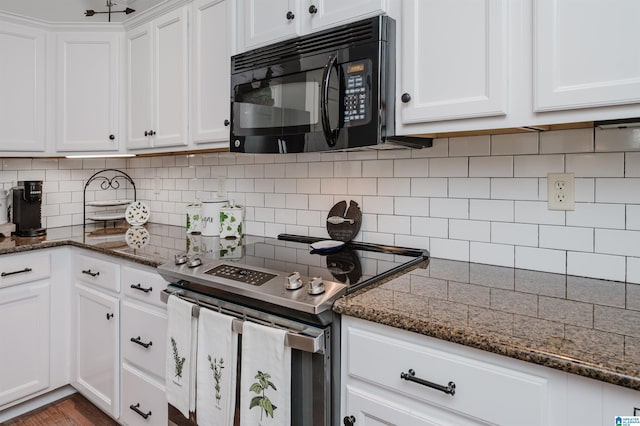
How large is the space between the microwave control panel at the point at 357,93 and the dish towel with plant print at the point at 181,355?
88 centimetres

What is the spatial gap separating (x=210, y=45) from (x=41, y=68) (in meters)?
1.23

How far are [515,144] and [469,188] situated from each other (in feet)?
0.72

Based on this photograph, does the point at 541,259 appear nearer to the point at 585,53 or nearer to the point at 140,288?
the point at 585,53

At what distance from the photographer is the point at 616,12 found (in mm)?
1025

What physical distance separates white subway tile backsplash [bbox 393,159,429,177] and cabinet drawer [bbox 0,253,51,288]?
6.28 ft

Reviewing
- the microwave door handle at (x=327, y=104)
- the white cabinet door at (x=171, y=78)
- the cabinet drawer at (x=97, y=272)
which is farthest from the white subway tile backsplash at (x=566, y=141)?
the cabinet drawer at (x=97, y=272)

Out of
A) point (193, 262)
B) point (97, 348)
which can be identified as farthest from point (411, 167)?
point (97, 348)

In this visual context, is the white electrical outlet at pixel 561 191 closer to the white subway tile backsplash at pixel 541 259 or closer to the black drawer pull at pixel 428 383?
the white subway tile backsplash at pixel 541 259

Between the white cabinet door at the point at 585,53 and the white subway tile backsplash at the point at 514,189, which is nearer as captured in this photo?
the white cabinet door at the point at 585,53

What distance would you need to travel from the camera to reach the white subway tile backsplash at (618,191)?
4.19 ft

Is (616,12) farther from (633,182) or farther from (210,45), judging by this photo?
(210,45)

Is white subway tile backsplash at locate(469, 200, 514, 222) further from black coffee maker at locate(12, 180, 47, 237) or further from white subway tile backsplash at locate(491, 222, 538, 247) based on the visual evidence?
black coffee maker at locate(12, 180, 47, 237)

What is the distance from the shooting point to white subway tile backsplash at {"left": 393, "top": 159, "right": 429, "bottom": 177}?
1.70 m

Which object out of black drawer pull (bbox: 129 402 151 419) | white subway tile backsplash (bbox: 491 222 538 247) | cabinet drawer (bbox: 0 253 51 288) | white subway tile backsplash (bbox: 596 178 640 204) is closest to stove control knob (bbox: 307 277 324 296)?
white subway tile backsplash (bbox: 491 222 538 247)
